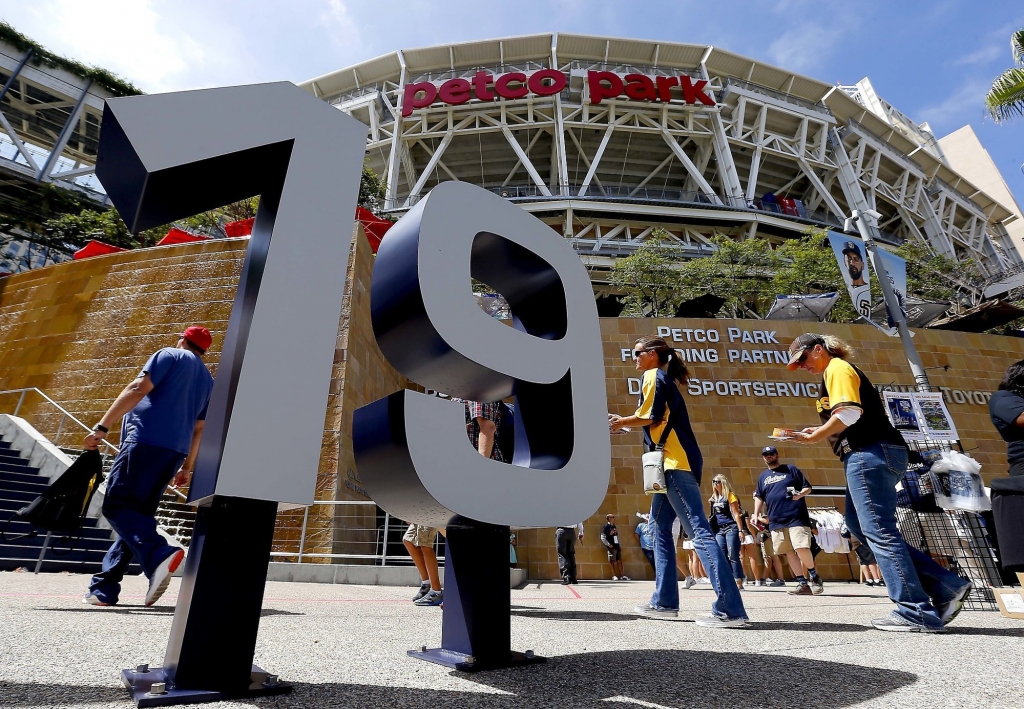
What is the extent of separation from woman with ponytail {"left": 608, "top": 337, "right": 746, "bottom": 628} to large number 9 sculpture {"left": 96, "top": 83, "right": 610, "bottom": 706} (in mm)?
1258

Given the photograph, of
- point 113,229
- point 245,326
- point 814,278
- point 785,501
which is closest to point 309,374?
point 245,326

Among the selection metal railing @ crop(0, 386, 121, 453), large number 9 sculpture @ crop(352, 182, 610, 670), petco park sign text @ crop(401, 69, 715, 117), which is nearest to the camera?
large number 9 sculpture @ crop(352, 182, 610, 670)

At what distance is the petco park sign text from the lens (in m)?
30.6

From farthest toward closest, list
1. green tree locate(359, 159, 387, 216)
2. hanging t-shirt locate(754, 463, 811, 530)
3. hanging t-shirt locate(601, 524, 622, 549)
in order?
green tree locate(359, 159, 387, 216) < hanging t-shirt locate(601, 524, 622, 549) < hanging t-shirt locate(754, 463, 811, 530)

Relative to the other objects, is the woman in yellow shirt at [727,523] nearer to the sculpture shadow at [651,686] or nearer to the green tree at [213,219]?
the sculpture shadow at [651,686]

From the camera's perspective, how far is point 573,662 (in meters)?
1.90

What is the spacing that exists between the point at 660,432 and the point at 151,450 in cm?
271

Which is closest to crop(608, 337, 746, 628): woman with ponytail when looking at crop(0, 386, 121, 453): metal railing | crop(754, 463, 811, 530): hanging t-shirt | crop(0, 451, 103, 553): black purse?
crop(0, 451, 103, 553): black purse

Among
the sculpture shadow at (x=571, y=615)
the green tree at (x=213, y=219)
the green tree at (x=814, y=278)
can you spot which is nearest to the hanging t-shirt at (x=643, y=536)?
the sculpture shadow at (x=571, y=615)

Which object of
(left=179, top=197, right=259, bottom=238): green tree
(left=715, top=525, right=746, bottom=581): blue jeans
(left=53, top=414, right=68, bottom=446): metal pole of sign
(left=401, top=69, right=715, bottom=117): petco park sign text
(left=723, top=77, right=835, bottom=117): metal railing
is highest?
(left=723, top=77, right=835, bottom=117): metal railing

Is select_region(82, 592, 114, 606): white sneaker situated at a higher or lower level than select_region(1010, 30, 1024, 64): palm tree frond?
lower

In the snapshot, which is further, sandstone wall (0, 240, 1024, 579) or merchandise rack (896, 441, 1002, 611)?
sandstone wall (0, 240, 1024, 579)

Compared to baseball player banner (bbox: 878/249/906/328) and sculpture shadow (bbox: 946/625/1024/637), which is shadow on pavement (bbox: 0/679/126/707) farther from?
baseball player banner (bbox: 878/249/906/328)

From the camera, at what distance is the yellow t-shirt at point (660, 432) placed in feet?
10.2
